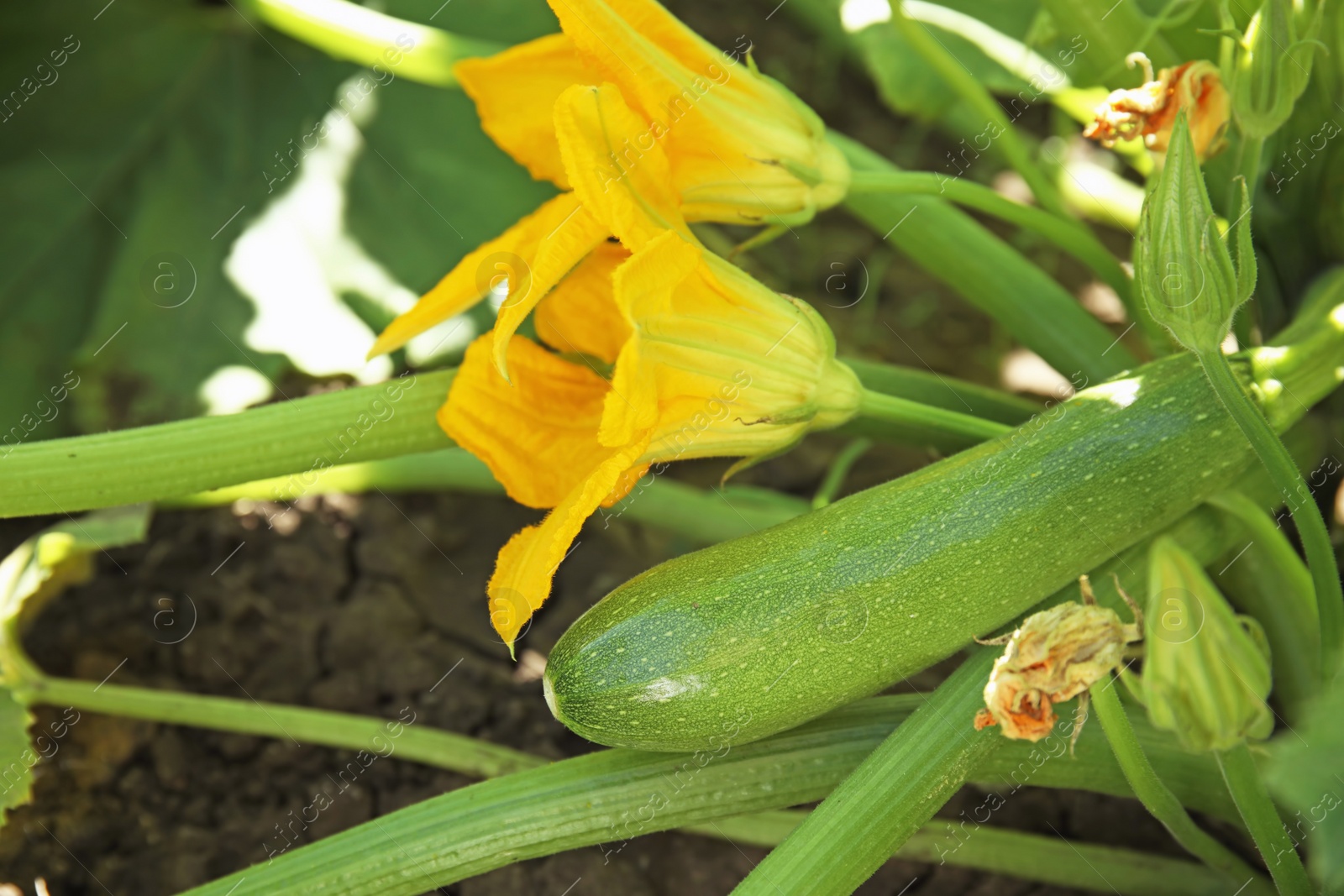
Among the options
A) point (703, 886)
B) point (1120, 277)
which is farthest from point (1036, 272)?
point (703, 886)

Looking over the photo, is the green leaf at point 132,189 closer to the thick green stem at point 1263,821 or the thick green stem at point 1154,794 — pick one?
the thick green stem at point 1154,794

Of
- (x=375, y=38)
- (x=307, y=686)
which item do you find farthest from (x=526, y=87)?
(x=307, y=686)

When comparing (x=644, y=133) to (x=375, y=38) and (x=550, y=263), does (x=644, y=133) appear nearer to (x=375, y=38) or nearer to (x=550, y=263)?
(x=550, y=263)

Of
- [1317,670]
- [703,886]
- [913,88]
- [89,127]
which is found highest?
[89,127]

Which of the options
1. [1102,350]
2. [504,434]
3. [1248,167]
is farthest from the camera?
Result: [1102,350]

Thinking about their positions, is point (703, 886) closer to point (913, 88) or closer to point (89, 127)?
point (913, 88)

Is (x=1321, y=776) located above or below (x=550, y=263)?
below

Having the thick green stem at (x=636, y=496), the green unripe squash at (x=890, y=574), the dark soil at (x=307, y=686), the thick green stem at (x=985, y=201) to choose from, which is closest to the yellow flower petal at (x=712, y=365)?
the green unripe squash at (x=890, y=574)
